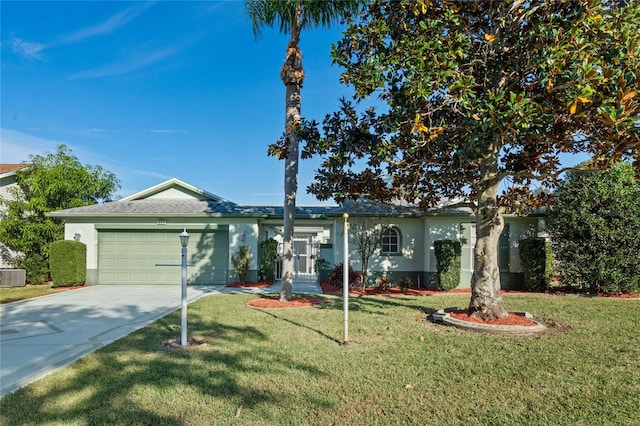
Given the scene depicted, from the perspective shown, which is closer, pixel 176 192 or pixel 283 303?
pixel 283 303

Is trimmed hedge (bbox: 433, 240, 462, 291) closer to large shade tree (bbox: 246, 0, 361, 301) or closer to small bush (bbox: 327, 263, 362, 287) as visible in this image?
small bush (bbox: 327, 263, 362, 287)

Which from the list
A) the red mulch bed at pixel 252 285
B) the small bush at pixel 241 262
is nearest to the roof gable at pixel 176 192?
the small bush at pixel 241 262

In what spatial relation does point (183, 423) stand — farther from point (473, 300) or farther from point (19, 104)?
point (19, 104)

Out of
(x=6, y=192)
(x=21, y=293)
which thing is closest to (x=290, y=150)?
(x=21, y=293)

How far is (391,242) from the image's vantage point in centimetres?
1492

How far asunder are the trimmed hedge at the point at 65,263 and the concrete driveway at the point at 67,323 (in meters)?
1.11

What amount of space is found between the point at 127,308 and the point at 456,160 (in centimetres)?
900

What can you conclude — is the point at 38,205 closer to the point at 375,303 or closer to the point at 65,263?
the point at 65,263

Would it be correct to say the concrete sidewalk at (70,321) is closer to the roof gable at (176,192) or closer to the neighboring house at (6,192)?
the neighboring house at (6,192)

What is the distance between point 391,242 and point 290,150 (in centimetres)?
643

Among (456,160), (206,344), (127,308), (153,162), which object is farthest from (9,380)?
(153,162)

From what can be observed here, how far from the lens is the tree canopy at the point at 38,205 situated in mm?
15914

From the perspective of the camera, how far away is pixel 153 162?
70.7 feet

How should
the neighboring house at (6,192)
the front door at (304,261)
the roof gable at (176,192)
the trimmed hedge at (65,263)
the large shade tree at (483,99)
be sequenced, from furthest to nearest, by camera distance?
the roof gable at (176,192)
the front door at (304,261)
the neighboring house at (6,192)
the trimmed hedge at (65,263)
the large shade tree at (483,99)
